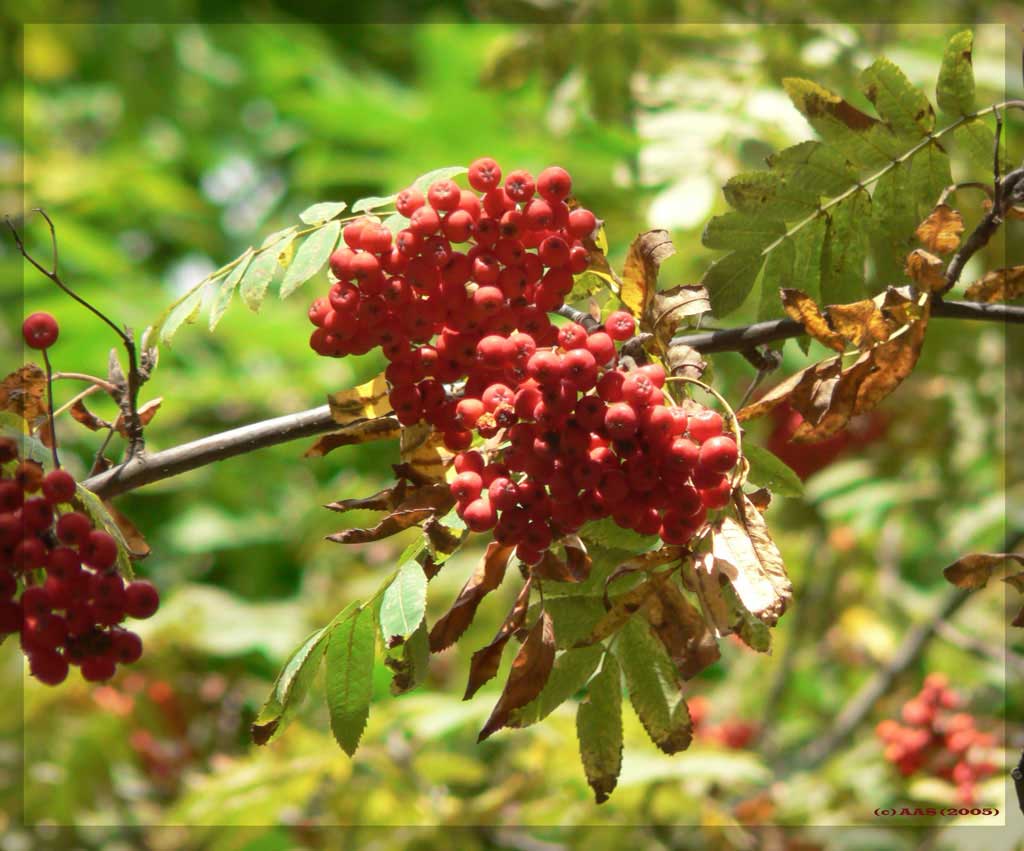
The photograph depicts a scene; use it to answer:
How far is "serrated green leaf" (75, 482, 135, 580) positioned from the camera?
176cm

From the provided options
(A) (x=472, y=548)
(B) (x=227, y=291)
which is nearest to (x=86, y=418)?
(B) (x=227, y=291)

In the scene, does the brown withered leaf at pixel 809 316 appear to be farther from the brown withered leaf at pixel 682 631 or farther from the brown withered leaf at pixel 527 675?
the brown withered leaf at pixel 527 675

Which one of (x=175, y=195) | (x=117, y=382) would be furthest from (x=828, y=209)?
(x=175, y=195)

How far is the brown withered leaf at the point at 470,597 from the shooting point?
5.74 feet

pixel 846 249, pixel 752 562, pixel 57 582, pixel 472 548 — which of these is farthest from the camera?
pixel 472 548

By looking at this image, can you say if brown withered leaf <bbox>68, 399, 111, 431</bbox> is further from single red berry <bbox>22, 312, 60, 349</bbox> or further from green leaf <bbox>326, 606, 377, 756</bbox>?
green leaf <bbox>326, 606, 377, 756</bbox>

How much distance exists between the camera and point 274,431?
185 centimetres

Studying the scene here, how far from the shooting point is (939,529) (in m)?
4.59

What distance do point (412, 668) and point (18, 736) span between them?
3212 mm

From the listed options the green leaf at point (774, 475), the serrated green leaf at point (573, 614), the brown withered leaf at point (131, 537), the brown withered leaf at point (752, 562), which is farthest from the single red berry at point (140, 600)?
the green leaf at point (774, 475)

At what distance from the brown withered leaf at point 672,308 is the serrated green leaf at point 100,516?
0.90 meters

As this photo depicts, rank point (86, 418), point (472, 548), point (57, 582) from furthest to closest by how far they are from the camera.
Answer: point (472, 548), point (86, 418), point (57, 582)

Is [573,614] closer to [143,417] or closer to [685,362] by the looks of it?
[685,362]

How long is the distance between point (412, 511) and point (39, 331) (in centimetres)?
74
